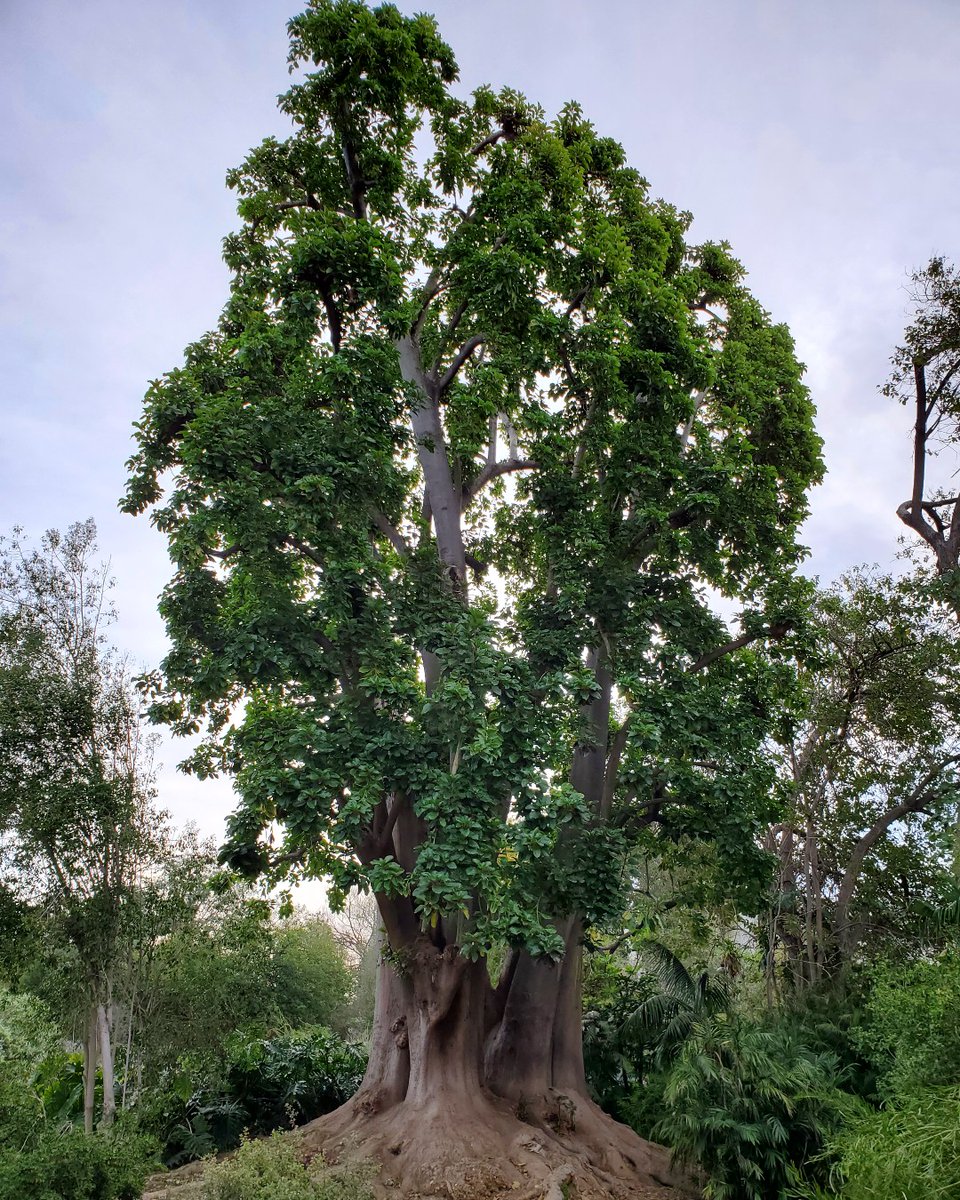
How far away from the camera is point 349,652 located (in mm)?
8500

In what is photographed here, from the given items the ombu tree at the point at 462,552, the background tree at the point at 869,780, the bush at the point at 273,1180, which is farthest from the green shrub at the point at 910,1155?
the background tree at the point at 869,780

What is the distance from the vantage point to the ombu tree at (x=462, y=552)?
25.8ft

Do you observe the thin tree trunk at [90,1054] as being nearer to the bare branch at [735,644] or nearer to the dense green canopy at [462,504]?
the dense green canopy at [462,504]

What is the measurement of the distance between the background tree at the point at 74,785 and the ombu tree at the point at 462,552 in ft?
5.23

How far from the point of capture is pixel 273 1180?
546 centimetres

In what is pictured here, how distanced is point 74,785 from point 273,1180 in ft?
18.9

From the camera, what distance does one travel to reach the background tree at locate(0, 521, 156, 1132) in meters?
9.69

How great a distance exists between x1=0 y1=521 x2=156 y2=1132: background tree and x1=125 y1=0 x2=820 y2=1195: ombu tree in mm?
1594

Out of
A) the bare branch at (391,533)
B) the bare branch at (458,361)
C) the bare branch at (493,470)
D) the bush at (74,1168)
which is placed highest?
the bare branch at (458,361)

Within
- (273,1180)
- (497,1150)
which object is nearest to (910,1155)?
(273,1180)

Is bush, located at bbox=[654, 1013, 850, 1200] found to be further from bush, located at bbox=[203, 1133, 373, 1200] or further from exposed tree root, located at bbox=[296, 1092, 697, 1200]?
bush, located at bbox=[203, 1133, 373, 1200]

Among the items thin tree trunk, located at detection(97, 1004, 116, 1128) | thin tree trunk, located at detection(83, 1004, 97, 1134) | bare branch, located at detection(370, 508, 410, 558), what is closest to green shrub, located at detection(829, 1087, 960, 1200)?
bare branch, located at detection(370, 508, 410, 558)


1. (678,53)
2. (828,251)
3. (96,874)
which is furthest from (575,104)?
(96,874)

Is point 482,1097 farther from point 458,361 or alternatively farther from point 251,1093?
point 458,361
